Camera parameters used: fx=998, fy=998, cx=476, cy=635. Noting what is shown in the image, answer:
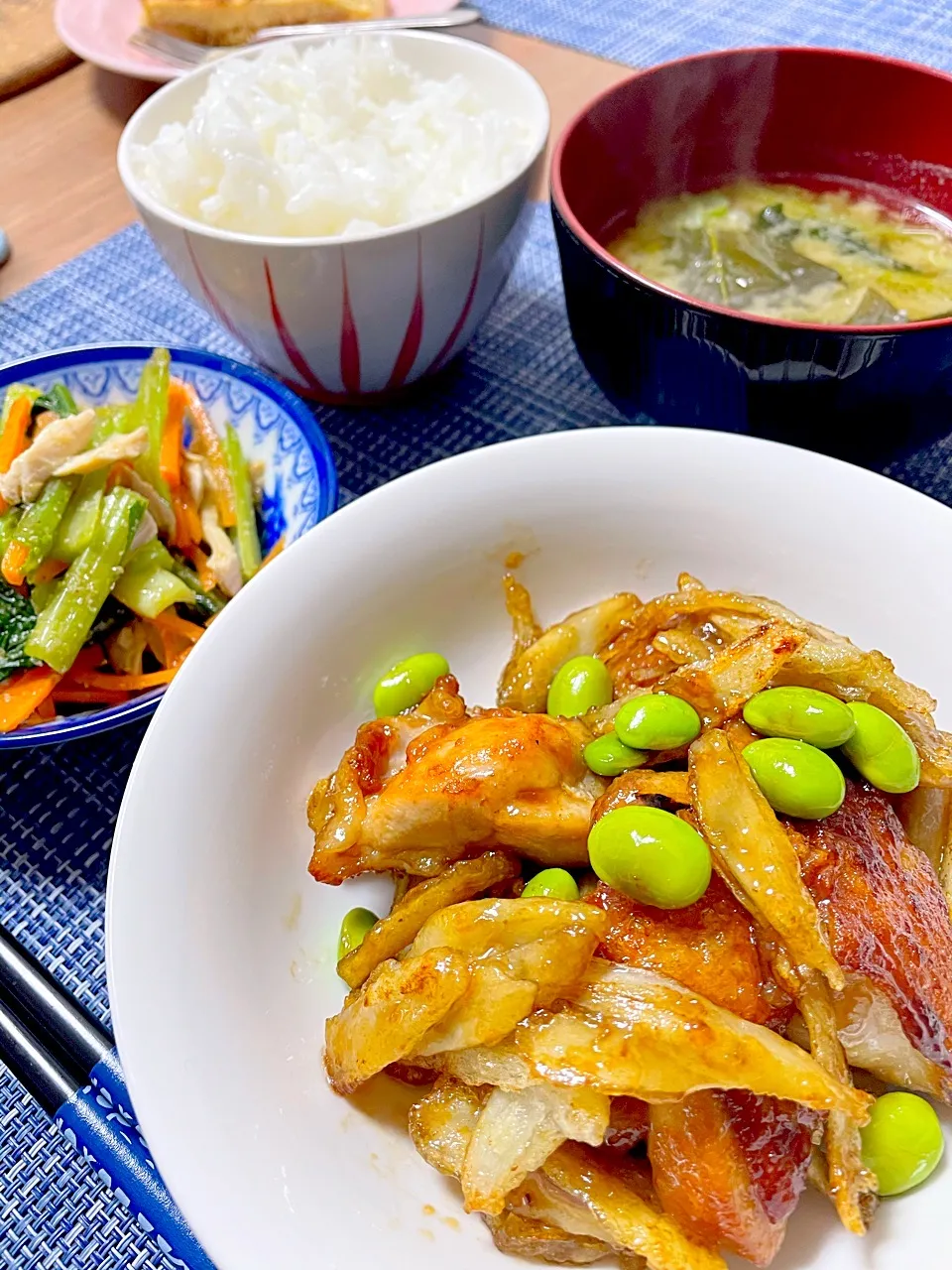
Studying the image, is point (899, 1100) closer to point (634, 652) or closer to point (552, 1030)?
point (552, 1030)

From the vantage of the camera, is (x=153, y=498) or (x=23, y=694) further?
(x=153, y=498)

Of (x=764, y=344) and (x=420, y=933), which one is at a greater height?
(x=764, y=344)

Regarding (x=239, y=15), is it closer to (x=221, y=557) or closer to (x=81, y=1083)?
(x=221, y=557)

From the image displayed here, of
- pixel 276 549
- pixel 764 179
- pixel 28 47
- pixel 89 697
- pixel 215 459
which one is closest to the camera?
pixel 89 697

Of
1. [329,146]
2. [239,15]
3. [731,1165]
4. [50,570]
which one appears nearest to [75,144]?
[239,15]

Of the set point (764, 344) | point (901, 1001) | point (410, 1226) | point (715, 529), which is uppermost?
point (764, 344)

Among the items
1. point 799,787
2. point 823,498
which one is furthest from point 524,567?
point 799,787
